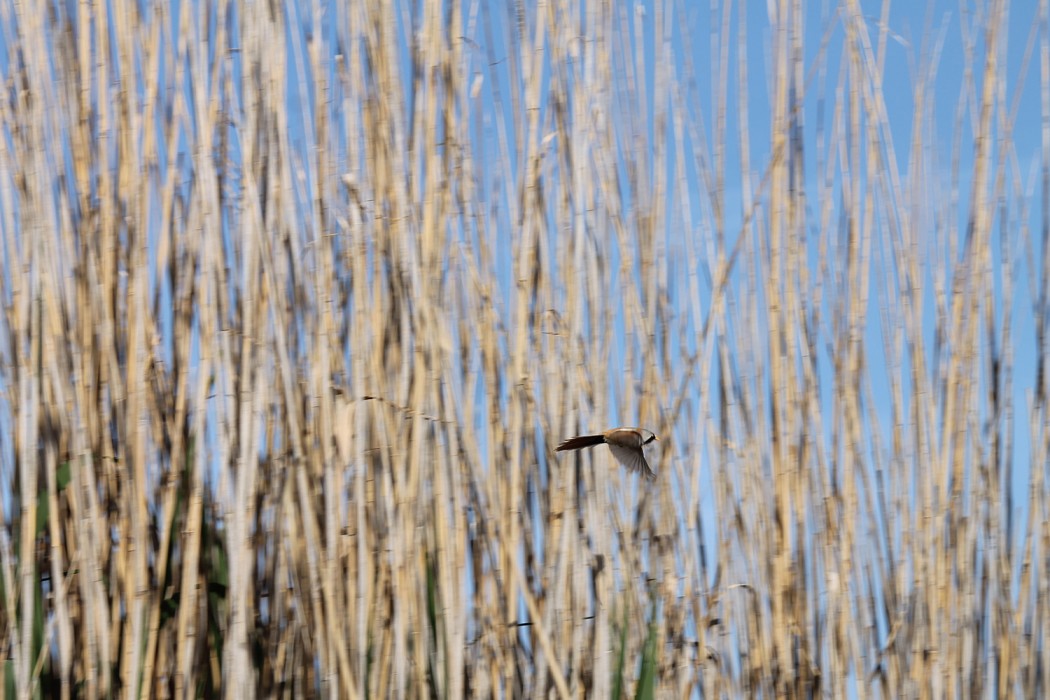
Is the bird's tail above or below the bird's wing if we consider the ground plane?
above

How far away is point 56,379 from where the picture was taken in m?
1.11

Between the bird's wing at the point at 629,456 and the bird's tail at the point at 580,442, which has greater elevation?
the bird's tail at the point at 580,442

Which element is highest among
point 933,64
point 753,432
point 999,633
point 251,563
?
point 933,64

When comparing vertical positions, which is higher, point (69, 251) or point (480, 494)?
point (69, 251)

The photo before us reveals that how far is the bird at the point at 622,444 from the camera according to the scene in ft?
3.40

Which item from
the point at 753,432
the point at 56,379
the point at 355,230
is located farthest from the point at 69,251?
the point at 753,432

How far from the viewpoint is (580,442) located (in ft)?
3.43

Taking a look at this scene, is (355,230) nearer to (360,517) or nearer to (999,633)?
(360,517)

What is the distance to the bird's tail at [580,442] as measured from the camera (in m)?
1.03

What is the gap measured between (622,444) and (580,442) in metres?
0.04

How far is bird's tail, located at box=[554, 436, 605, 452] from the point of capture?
1.03 metres

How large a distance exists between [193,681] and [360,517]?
0.79ft

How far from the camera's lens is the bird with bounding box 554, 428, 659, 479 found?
1.04 meters

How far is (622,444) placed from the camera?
3.42 feet
